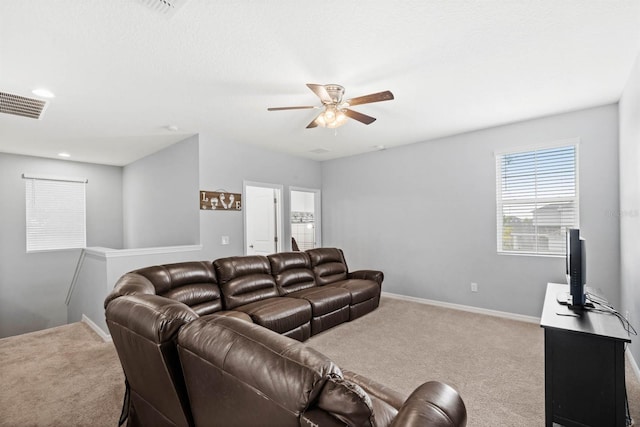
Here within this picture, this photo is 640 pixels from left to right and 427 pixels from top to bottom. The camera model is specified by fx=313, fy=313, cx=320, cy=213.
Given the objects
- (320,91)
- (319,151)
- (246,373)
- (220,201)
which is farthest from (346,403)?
(319,151)

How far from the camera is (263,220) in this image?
643cm

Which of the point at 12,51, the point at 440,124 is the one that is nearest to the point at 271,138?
the point at 440,124

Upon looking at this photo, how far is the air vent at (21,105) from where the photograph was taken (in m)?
3.14

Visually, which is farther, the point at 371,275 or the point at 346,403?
the point at 371,275

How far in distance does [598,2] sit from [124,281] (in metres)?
3.67

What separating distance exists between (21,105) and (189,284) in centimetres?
261

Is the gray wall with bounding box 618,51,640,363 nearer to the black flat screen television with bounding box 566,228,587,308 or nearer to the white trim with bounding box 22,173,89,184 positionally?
the black flat screen television with bounding box 566,228,587,308

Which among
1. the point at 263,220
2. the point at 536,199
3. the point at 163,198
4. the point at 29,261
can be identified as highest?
the point at 163,198

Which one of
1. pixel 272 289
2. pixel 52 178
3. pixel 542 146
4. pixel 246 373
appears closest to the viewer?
pixel 246 373

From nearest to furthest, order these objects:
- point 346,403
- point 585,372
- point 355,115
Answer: point 346,403 → point 585,372 → point 355,115

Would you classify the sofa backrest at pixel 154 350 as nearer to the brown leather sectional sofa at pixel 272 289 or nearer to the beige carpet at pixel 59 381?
the brown leather sectional sofa at pixel 272 289

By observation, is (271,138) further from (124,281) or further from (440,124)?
(124,281)

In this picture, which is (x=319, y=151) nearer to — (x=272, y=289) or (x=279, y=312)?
(x=272, y=289)

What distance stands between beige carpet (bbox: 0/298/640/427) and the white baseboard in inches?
2.1
